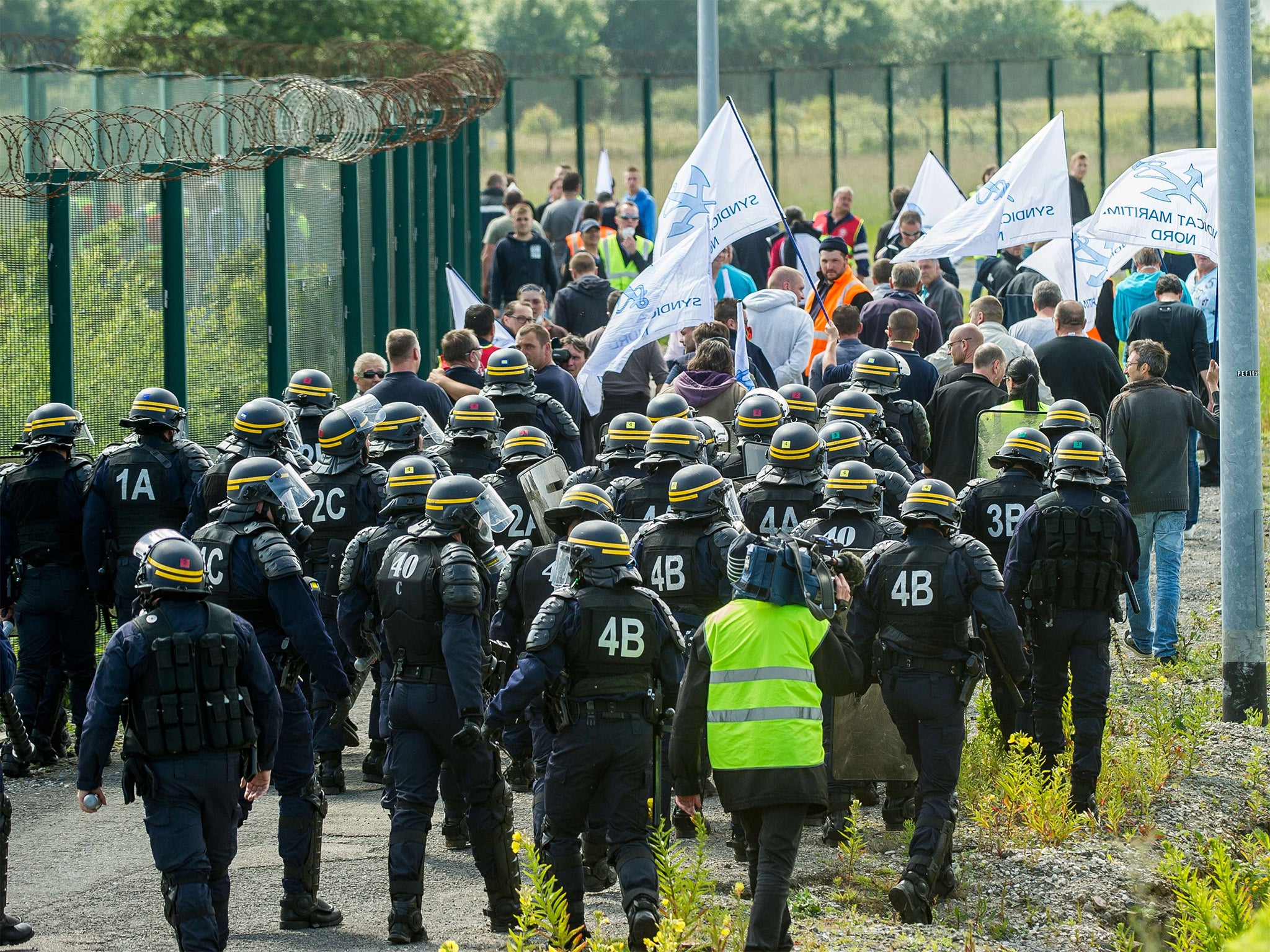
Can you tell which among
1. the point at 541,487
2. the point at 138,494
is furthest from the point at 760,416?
the point at 138,494

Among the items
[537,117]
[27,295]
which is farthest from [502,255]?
[537,117]

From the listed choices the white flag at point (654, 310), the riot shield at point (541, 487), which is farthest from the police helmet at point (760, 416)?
the white flag at point (654, 310)

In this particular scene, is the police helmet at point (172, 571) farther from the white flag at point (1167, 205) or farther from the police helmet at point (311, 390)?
the white flag at point (1167, 205)

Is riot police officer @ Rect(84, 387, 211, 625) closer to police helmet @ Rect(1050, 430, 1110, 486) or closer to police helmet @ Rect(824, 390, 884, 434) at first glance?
police helmet @ Rect(824, 390, 884, 434)

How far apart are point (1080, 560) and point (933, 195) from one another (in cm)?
992

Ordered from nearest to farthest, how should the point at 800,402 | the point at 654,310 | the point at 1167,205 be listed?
the point at 800,402 < the point at 654,310 < the point at 1167,205

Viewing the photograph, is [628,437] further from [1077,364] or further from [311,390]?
[1077,364]

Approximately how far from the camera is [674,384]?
12625mm

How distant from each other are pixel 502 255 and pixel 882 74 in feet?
53.4

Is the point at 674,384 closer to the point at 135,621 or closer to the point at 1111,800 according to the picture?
the point at 1111,800

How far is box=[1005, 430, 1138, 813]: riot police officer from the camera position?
920 centimetres

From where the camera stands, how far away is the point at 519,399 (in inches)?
458

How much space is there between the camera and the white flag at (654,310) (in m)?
13.0

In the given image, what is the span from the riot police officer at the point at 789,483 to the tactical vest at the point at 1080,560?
3.98 feet
